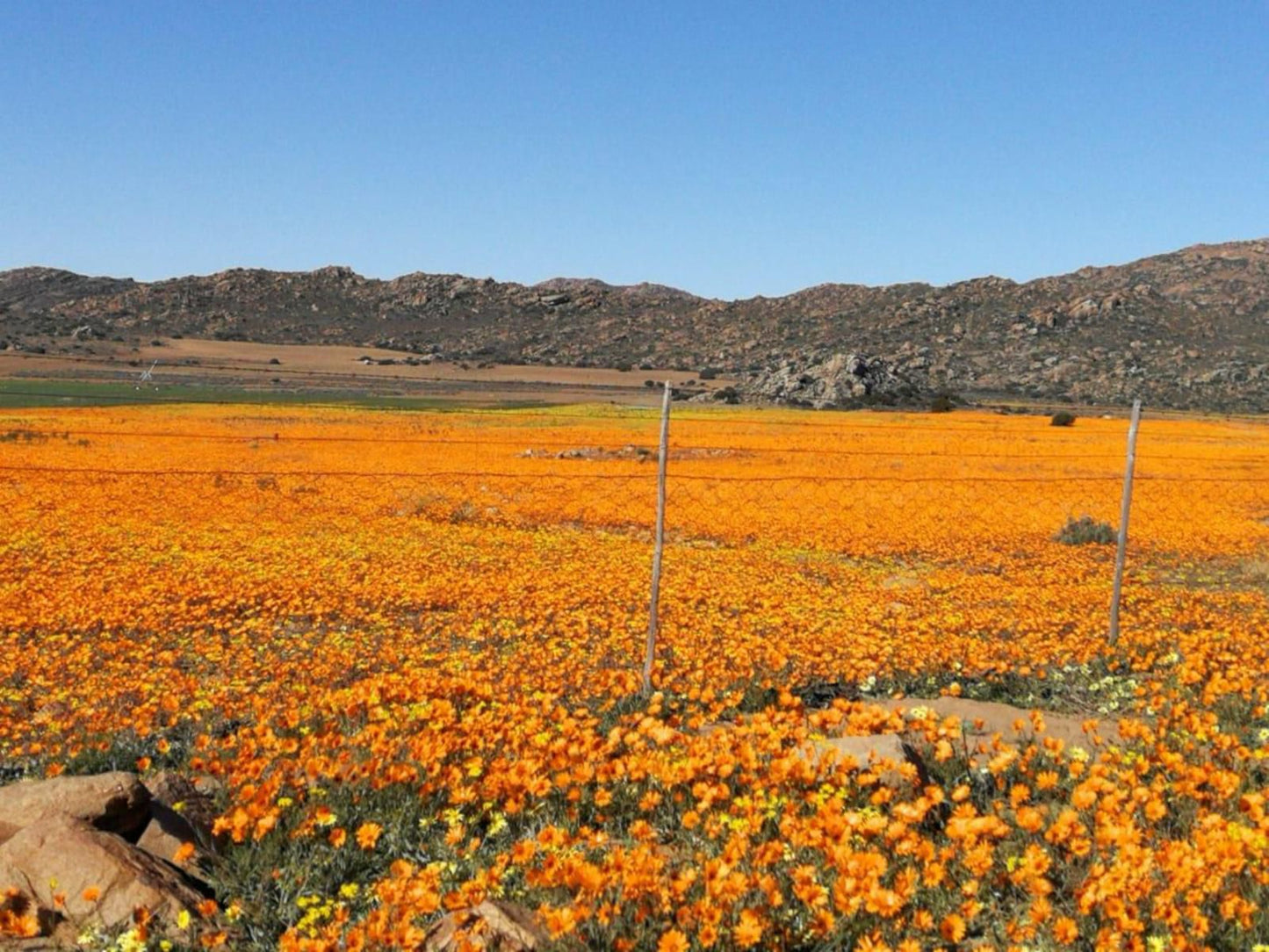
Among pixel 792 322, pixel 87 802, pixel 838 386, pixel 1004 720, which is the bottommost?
pixel 838 386

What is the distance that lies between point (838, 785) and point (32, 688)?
7392 mm

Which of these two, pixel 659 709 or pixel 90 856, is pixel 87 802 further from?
pixel 659 709

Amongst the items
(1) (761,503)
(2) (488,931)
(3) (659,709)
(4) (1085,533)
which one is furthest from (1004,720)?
(1) (761,503)

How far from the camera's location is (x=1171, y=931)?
144 inches

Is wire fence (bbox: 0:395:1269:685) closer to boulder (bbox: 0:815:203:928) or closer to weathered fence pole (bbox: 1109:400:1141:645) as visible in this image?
weathered fence pole (bbox: 1109:400:1141:645)

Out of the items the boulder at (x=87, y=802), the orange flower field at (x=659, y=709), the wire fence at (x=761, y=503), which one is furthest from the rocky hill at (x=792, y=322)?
the boulder at (x=87, y=802)

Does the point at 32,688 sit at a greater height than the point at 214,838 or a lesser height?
lesser

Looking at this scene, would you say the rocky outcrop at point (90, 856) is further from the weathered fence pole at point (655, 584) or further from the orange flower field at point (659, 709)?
the weathered fence pole at point (655, 584)

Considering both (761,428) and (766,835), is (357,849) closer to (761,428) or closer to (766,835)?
(766,835)

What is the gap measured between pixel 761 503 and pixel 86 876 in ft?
74.3

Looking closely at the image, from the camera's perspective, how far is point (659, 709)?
6316 millimetres

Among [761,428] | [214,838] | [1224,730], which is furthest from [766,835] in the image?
[761,428]

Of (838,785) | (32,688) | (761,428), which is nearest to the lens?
(838,785)

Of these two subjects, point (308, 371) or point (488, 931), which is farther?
point (308, 371)
